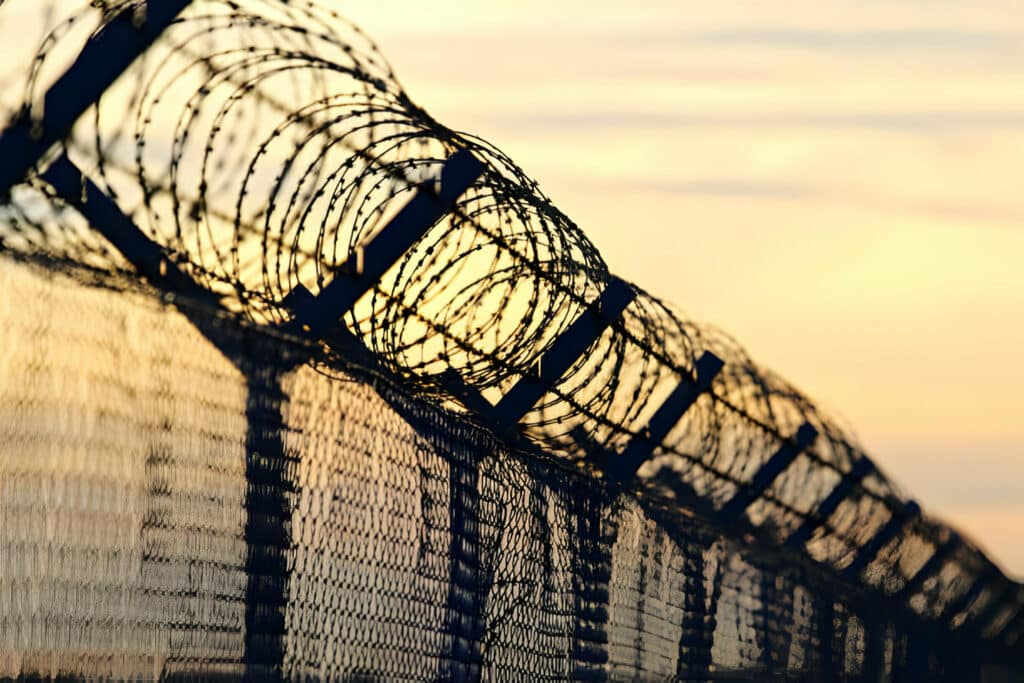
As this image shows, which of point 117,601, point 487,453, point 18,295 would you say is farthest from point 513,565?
point 18,295

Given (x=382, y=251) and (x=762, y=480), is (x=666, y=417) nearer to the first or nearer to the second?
(x=762, y=480)

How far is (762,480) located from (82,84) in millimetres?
6857

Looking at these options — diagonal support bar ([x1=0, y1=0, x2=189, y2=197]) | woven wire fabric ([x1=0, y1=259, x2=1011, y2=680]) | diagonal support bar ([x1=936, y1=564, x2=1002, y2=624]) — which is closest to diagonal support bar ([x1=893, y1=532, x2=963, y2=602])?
diagonal support bar ([x1=936, y1=564, x2=1002, y2=624])

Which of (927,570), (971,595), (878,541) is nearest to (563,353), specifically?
(878,541)

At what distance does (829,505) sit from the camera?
1282cm

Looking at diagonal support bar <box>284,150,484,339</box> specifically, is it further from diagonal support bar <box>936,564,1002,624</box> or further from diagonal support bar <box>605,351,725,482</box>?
diagonal support bar <box>936,564,1002,624</box>

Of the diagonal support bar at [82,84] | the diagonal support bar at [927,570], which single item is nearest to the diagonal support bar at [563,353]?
the diagonal support bar at [82,84]

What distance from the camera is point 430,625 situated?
5777mm

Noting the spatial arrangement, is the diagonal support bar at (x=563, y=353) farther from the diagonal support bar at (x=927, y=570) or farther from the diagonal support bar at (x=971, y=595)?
the diagonal support bar at (x=971, y=595)

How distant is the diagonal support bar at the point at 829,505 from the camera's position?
12555mm

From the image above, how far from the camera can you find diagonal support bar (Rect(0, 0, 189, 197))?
4320mm

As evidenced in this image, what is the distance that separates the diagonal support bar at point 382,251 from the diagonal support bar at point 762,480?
17.0ft

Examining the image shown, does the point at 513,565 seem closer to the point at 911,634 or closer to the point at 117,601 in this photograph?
the point at 117,601

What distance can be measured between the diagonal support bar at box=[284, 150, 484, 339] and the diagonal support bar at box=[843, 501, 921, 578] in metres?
9.21
